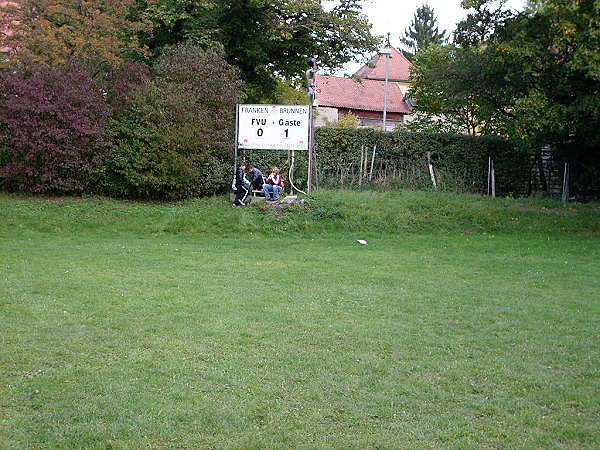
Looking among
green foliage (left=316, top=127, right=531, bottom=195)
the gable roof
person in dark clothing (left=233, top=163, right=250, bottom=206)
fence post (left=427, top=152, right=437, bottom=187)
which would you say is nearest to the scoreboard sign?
person in dark clothing (left=233, top=163, right=250, bottom=206)

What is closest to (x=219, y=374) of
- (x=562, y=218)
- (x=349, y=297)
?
(x=349, y=297)

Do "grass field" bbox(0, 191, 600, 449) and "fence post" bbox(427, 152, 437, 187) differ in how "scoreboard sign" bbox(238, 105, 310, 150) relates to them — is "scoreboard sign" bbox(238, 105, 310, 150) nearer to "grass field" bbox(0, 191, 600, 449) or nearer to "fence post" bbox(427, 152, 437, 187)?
"grass field" bbox(0, 191, 600, 449)

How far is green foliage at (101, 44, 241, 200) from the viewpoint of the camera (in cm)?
2062

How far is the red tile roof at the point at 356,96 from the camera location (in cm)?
5434

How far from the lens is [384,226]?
1942 centimetres

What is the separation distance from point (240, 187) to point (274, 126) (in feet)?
7.29

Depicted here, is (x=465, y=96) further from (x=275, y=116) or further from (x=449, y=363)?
(x=449, y=363)

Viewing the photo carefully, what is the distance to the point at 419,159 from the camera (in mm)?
25484

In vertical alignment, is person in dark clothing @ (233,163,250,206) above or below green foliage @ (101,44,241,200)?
below

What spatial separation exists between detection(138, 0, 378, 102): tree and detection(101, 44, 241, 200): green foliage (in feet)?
12.8

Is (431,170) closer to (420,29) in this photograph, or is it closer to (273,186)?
(273,186)

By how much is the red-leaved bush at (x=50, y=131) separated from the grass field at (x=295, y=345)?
424 centimetres

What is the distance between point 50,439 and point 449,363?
3870 mm

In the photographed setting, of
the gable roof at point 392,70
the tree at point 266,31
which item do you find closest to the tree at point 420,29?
the gable roof at point 392,70
